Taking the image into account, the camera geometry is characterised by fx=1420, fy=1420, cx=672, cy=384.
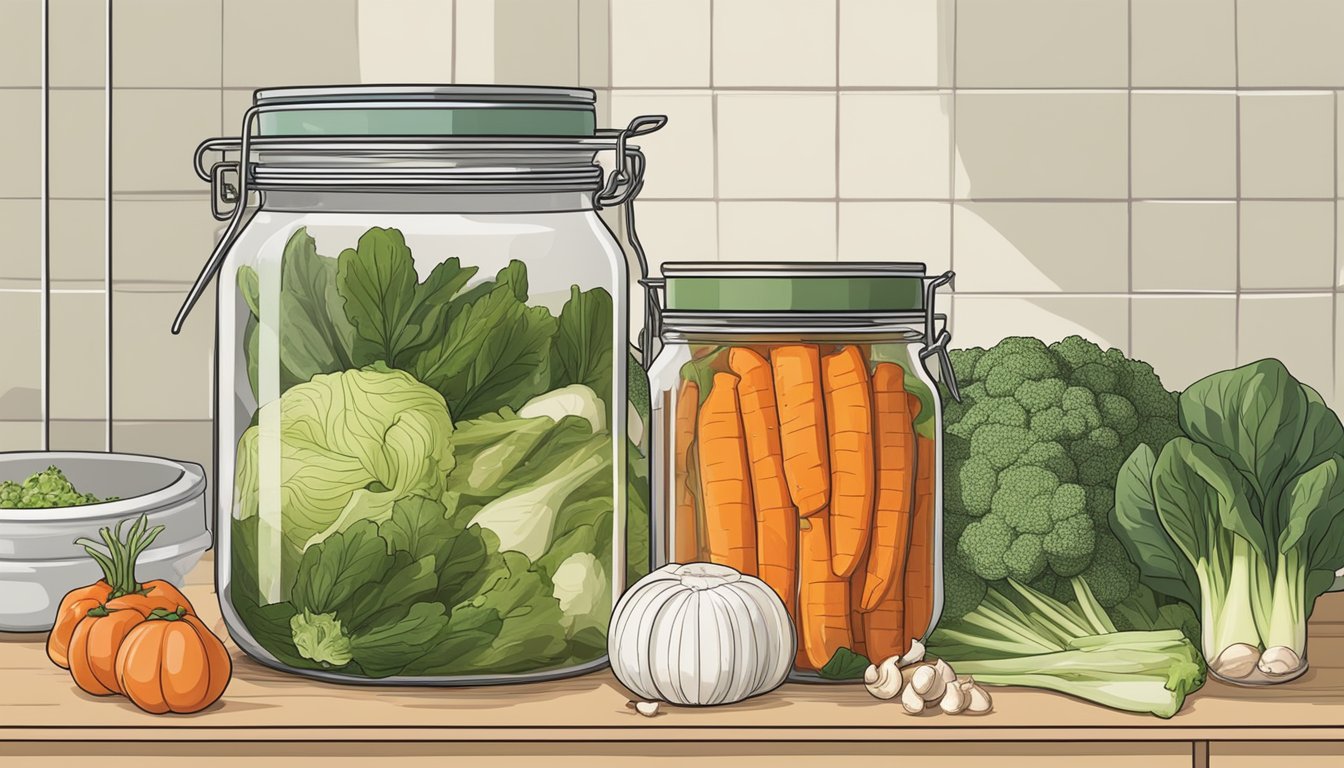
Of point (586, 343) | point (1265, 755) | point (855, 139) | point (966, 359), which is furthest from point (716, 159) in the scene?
point (1265, 755)

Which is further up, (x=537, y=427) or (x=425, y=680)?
(x=537, y=427)

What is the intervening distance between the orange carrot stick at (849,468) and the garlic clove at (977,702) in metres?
0.10

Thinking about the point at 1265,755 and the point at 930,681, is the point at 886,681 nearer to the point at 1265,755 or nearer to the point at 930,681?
the point at 930,681

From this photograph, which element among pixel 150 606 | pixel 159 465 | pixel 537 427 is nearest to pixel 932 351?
pixel 537 427

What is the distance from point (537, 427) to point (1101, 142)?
0.77 metres

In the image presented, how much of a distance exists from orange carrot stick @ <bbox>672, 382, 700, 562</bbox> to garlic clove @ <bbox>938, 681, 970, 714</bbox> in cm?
17

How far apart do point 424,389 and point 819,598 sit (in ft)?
0.84

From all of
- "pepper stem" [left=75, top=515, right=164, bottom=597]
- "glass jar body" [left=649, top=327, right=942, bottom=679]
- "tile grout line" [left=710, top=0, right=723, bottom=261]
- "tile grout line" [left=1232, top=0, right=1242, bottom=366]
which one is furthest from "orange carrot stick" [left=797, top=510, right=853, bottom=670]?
"tile grout line" [left=1232, top=0, right=1242, bottom=366]

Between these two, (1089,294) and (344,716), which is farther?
(1089,294)

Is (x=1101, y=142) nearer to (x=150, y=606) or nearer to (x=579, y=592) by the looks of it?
(x=579, y=592)

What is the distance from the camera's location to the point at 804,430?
0.82 metres

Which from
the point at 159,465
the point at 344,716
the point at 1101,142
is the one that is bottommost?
the point at 344,716

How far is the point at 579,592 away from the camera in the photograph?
2.73 feet

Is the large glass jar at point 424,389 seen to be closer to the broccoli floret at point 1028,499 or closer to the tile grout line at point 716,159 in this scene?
the broccoli floret at point 1028,499
